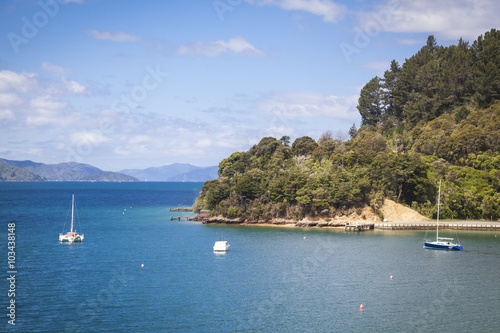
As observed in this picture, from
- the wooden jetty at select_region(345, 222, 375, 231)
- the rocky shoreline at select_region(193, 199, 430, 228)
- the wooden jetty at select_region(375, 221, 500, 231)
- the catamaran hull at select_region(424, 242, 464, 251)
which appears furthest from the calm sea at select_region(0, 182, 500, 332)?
the rocky shoreline at select_region(193, 199, 430, 228)

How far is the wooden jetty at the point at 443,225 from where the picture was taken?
328 ft

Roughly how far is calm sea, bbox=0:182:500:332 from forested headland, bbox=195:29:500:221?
67.2 ft

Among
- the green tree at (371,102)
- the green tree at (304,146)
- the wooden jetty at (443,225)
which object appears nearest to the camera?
the wooden jetty at (443,225)

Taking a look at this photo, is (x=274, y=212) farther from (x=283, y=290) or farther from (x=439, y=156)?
(x=283, y=290)

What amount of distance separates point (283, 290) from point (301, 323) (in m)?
10.7

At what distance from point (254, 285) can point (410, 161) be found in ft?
234

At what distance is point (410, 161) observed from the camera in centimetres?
11244

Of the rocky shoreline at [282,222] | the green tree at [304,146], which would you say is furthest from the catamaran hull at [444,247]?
the green tree at [304,146]

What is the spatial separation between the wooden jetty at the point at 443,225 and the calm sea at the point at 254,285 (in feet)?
25.4

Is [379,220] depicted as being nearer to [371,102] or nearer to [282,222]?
[282,222]

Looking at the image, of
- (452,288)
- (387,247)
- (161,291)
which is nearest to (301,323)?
(161,291)

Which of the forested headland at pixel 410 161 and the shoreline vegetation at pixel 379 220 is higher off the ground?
the forested headland at pixel 410 161

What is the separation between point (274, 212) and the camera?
116 meters

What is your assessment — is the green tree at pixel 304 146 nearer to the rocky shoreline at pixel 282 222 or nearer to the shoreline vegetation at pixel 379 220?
the shoreline vegetation at pixel 379 220
